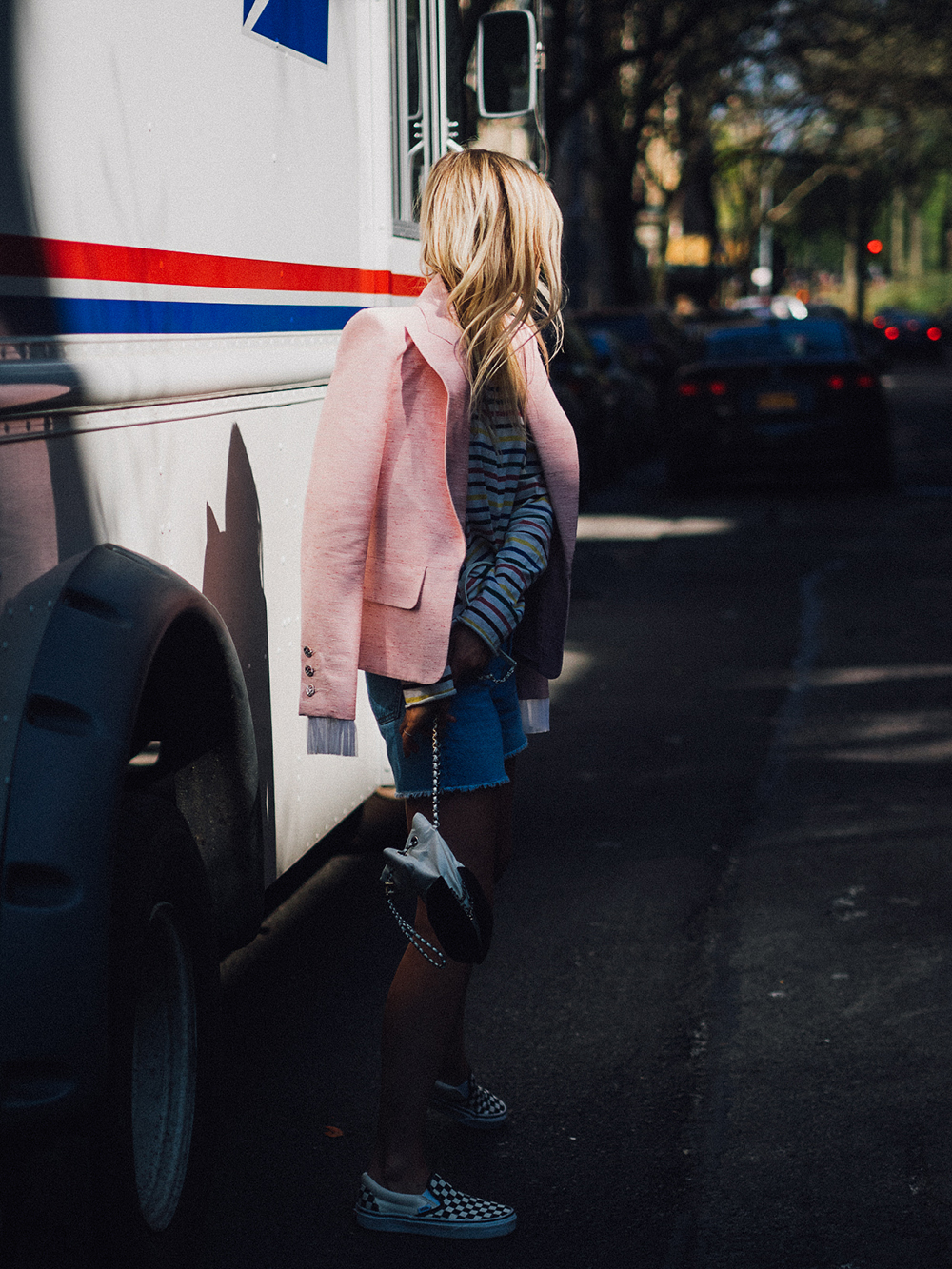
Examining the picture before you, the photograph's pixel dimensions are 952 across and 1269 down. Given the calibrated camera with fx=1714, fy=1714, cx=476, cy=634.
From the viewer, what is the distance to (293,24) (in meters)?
3.66

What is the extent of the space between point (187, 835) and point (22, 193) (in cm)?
105

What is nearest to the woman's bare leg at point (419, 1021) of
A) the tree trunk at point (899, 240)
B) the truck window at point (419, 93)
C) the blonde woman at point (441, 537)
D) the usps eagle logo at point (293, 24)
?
the blonde woman at point (441, 537)

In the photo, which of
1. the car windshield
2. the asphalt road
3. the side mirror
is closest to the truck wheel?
the asphalt road

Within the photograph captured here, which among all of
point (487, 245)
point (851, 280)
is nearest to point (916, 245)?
point (851, 280)

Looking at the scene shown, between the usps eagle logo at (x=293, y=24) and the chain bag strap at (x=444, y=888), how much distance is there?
147cm

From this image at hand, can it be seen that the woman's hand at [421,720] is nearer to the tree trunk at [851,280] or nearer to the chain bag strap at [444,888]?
the chain bag strap at [444,888]

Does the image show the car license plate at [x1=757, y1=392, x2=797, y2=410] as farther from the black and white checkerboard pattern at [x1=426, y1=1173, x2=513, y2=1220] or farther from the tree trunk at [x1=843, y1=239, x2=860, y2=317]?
the tree trunk at [x1=843, y1=239, x2=860, y2=317]

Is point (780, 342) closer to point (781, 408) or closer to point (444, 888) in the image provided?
point (781, 408)

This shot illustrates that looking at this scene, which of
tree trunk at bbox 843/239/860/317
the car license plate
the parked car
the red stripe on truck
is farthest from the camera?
tree trunk at bbox 843/239/860/317

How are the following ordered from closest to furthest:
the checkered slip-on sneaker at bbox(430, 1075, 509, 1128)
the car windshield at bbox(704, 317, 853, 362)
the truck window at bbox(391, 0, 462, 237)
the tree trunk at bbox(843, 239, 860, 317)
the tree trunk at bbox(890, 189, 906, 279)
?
1. the checkered slip-on sneaker at bbox(430, 1075, 509, 1128)
2. the truck window at bbox(391, 0, 462, 237)
3. the car windshield at bbox(704, 317, 853, 362)
4. the tree trunk at bbox(843, 239, 860, 317)
5. the tree trunk at bbox(890, 189, 906, 279)

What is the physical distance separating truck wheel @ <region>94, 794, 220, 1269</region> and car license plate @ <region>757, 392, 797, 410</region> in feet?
43.5

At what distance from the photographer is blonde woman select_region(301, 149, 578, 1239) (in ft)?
9.66

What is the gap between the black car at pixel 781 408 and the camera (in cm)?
1561

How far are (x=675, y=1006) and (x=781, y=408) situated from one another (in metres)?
11.9
